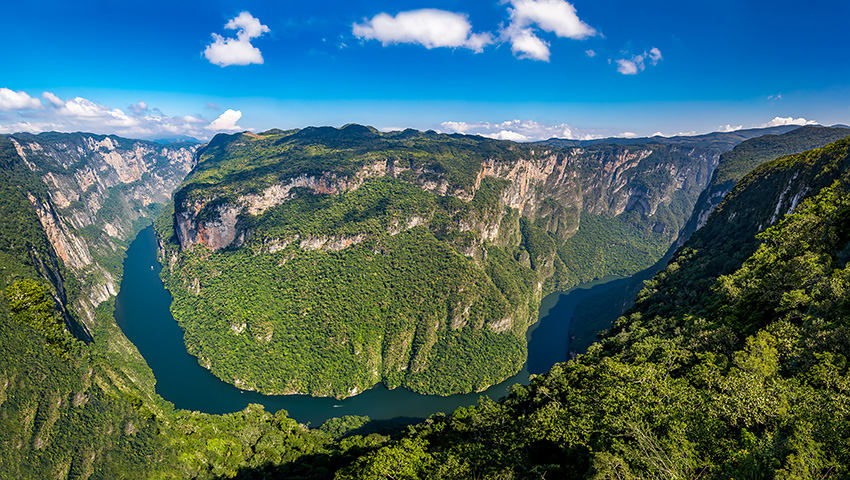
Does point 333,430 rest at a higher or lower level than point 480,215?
lower

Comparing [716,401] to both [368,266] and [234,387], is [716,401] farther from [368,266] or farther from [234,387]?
[368,266]

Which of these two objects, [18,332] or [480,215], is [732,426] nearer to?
[18,332]

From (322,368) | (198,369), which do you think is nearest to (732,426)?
(322,368)

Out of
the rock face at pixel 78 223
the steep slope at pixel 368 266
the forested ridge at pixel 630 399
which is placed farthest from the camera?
the rock face at pixel 78 223

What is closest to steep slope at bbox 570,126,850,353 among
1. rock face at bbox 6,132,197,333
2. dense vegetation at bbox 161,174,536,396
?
dense vegetation at bbox 161,174,536,396

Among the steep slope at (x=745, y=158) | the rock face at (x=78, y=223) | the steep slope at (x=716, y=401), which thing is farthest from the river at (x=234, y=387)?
the steep slope at (x=745, y=158)

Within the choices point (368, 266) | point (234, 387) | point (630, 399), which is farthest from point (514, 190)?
point (630, 399)

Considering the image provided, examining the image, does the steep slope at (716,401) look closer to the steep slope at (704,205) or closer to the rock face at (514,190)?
the steep slope at (704,205)
